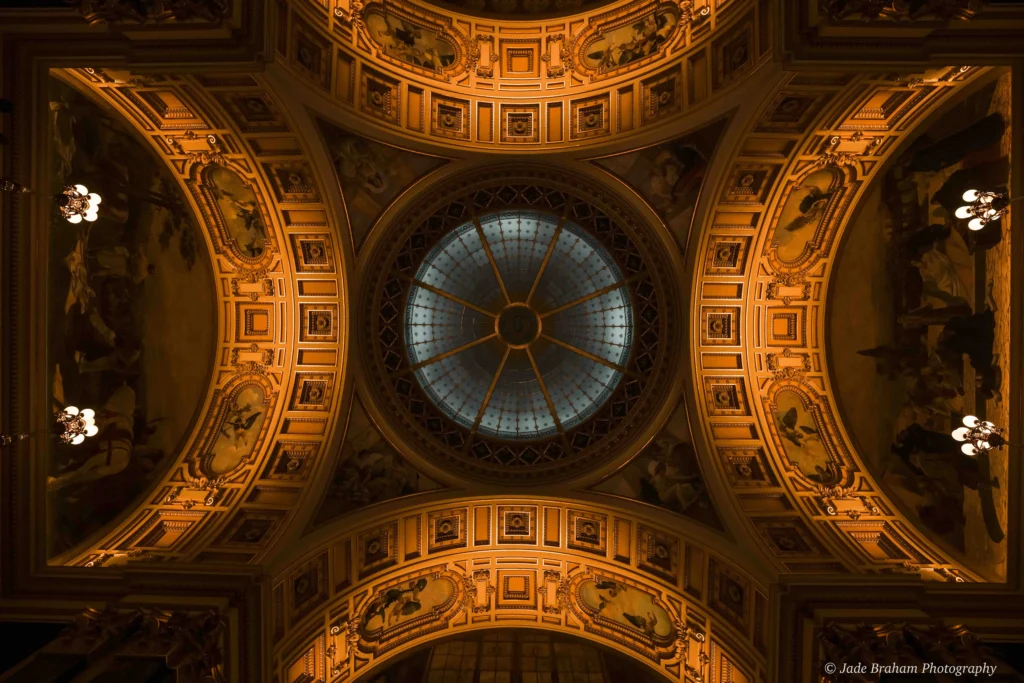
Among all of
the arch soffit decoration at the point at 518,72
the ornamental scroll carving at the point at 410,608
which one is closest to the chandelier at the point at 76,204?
the arch soffit decoration at the point at 518,72

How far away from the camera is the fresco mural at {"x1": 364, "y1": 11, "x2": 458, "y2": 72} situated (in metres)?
12.2

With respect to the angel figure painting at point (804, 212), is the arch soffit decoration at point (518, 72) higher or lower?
higher

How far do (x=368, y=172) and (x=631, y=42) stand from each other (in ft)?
19.8

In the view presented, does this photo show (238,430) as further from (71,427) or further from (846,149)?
(846,149)

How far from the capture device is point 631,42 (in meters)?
12.6

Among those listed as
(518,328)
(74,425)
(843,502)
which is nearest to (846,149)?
(843,502)

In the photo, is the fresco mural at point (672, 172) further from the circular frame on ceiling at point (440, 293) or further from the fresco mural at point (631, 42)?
the fresco mural at point (631, 42)

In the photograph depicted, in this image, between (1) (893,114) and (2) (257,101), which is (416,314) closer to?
(2) (257,101)

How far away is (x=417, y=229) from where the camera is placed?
13891 millimetres

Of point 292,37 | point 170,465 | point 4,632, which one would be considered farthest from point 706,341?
point 4,632

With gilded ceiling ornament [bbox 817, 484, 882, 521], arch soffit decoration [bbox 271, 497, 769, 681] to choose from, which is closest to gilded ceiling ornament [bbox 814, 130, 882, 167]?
gilded ceiling ornament [bbox 817, 484, 882, 521]

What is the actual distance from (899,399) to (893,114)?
219 inches

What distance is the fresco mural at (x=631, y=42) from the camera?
12172mm

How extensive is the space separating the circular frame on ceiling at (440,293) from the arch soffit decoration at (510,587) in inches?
46.3
